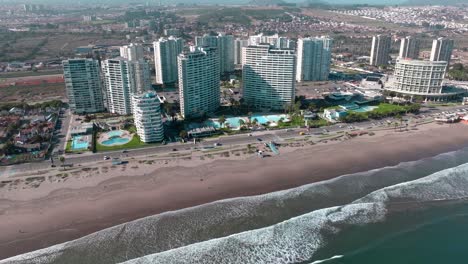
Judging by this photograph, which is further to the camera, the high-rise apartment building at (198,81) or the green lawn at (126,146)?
the high-rise apartment building at (198,81)

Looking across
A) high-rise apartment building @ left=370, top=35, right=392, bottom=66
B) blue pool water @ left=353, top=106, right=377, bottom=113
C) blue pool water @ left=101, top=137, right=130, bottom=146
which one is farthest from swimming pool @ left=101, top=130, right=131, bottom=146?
high-rise apartment building @ left=370, top=35, right=392, bottom=66

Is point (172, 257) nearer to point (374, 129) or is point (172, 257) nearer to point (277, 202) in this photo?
point (277, 202)

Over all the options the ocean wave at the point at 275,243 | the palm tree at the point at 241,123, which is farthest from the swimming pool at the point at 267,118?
the ocean wave at the point at 275,243

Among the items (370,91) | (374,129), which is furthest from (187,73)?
(370,91)

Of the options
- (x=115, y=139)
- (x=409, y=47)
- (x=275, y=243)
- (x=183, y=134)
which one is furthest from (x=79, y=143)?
(x=409, y=47)

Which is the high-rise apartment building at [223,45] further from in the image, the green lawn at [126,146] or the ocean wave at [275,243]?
the ocean wave at [275,243]

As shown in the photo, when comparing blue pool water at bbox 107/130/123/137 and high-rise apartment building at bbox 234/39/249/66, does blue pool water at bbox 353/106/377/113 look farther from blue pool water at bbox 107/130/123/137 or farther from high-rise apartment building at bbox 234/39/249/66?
high-rise apartment building at bbox 234/39/249/66

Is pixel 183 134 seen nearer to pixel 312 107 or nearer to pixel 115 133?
pixel 115 133
